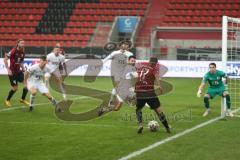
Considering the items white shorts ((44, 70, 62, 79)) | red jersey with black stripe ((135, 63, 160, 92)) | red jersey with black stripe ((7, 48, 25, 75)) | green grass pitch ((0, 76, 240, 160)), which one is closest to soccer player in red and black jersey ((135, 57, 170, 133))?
red jersey with black stripe ((135, 63, 160, 92))

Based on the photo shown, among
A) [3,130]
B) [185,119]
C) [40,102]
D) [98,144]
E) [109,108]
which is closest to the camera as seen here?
[98,144]

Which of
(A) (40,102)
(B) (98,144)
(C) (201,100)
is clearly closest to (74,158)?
(B) (98,144)

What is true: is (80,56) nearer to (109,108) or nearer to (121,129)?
(109,108)

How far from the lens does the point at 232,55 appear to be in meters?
23.0

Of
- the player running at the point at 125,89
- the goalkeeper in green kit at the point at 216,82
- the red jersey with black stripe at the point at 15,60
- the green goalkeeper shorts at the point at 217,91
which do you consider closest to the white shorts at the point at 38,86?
the player running at the point at 125,89

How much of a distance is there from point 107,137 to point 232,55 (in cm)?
1256

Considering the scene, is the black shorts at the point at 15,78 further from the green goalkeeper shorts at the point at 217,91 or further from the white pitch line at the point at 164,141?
the white pitch line at the point at 164,141

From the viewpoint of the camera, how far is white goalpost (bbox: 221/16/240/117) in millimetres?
15144

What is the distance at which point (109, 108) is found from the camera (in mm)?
16859

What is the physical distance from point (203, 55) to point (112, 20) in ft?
31.5

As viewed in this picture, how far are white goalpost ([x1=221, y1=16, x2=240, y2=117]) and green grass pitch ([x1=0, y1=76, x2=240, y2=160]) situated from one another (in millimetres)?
1417

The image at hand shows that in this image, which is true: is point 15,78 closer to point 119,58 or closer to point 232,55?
point 119,58

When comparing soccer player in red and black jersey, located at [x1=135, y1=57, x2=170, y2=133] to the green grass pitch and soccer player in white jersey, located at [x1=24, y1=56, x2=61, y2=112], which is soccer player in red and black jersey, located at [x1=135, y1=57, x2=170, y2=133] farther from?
soccer player in white jersey, located at [x1=24, y1=56, x2=61, y2=112]

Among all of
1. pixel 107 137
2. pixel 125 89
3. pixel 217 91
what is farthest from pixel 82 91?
Result: pixel 107 137
